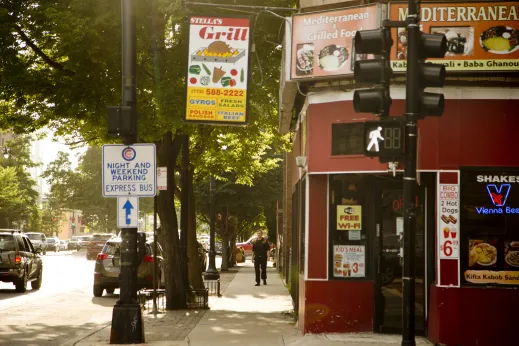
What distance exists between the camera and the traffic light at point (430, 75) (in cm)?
930

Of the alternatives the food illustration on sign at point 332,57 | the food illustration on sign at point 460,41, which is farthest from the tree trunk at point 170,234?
the food illustration on sign at point 460,41

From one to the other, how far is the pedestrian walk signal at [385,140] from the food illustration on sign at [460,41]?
354cm

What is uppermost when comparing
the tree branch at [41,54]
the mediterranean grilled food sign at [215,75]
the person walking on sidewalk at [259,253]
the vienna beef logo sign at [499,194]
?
the tree branch at [41,54]

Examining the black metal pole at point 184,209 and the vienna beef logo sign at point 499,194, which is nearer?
the vienna beef logo sign at point 499,194

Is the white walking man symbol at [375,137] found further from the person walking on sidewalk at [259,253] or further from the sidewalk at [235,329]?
the person walking on sidewalk at [259,253]

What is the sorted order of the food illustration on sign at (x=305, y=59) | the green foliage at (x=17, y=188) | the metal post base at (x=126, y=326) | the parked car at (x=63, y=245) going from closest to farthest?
1. the metal post base at (x=126, y=326)
2. the food illustration on sign at (x=305, y=59)
3. the green foliage at (x=17, y=188)
4. the parked car at (x=63, y=245)

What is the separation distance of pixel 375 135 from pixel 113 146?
5304 millimetres

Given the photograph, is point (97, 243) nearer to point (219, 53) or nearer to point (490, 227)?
point (219, 53)

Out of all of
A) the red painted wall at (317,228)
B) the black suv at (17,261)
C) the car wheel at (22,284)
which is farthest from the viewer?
the car wheel at (22,284)

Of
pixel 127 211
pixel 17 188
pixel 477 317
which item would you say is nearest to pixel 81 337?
pixel 127 211

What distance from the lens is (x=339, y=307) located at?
523 inches

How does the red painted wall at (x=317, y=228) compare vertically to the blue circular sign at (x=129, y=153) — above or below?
below

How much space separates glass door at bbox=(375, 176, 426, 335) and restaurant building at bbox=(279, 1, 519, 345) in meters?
0.02

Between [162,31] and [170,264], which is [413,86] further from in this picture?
[170,264]
